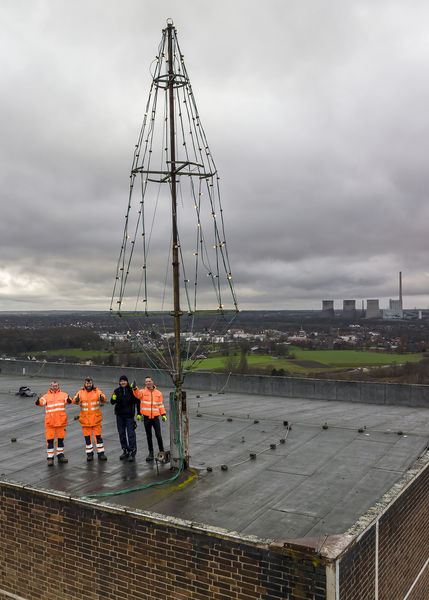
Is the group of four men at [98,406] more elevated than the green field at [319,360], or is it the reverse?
the group of four men at [98,406]

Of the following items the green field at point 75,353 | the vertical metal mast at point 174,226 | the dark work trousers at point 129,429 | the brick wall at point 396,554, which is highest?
the vertical metal mast at point 174,226

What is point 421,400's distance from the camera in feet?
59.0

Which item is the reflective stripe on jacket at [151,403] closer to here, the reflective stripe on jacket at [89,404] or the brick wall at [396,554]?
the reflective stripe on jacket at [89,404]

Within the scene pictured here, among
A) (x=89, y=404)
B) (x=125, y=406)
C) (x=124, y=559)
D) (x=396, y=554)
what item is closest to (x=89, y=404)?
(x=89, y=404)

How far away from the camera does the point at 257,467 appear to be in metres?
10.2

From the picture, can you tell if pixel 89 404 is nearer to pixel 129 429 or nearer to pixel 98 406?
pixel 98 406

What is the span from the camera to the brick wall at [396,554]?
22.4ft

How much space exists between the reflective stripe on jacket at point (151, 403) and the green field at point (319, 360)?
58.9 meters

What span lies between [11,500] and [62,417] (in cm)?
188

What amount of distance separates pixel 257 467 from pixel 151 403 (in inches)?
102

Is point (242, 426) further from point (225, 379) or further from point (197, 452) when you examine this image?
point (225, 379)

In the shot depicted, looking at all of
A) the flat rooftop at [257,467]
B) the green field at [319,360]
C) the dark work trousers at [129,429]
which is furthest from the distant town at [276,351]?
the dark work trousers at [129,429]

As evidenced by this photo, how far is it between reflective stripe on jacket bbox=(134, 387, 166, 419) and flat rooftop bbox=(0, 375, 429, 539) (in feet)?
3.59

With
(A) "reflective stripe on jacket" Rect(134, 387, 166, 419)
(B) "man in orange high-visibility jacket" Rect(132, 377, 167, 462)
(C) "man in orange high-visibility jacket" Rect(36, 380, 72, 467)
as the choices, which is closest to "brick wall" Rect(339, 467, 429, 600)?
(B) "man in orange high-visibility jacket" Rect(132, 377, 167, 462)
